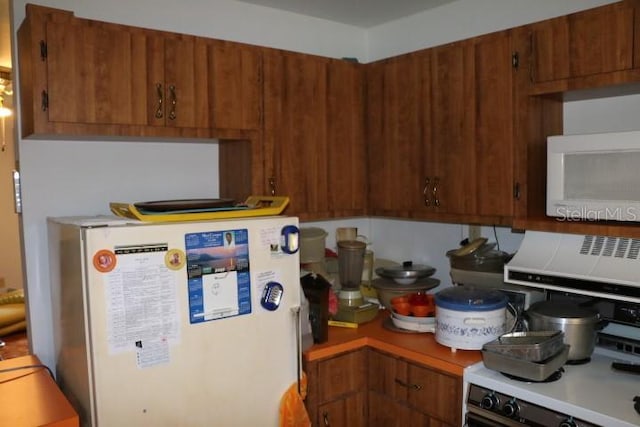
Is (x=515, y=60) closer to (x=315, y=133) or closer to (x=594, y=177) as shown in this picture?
(x=594, y=177)

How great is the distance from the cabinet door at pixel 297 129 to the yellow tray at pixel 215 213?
26cm

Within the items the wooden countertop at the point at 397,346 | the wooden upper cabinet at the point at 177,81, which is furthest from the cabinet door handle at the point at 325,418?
the wooden upper cabinet at the point at 177,81

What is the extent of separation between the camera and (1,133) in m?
6.54

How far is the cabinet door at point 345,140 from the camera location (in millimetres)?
2686

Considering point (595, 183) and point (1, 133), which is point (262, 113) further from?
point (1, 133)

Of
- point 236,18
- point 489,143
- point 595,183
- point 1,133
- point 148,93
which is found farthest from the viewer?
point 1,133

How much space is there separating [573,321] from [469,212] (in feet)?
2.07

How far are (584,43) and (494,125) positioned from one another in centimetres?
46

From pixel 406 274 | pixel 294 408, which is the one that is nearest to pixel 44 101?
pixel 294 408

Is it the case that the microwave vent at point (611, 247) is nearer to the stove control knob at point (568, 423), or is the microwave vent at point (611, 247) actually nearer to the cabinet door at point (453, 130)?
the cabinet door at point (453, 130)

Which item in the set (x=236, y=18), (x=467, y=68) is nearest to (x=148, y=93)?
(x=236, y=18)

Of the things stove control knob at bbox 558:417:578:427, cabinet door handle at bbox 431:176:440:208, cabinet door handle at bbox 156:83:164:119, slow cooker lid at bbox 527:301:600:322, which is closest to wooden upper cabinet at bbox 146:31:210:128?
cabinet door handle at bbox 156:83:164:119

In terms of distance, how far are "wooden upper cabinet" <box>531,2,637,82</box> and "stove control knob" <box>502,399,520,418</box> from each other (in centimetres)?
120

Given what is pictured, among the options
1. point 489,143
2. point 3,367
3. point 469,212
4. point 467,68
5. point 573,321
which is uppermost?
point 467,68
